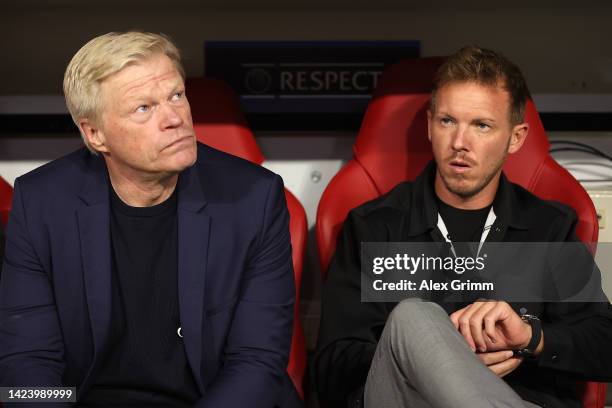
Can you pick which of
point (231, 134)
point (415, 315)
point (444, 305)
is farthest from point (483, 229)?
point (231, 134)

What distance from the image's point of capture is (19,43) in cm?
239

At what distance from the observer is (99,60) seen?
4.93ft

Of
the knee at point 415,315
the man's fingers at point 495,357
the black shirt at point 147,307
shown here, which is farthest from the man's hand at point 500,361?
the black shirt at point 147,307

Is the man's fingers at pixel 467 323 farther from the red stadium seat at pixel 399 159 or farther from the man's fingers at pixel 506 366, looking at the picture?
the red stadium seat at pixel 399 159

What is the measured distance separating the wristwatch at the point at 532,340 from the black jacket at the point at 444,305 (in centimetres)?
2

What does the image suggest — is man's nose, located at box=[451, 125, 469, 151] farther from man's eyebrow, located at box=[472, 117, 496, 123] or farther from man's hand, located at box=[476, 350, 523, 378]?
man's hand, located at box=[476, 350, 523, 378]

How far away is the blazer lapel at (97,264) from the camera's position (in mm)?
1571

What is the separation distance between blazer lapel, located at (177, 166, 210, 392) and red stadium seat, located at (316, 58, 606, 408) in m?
0.39

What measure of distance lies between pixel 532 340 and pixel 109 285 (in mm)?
739

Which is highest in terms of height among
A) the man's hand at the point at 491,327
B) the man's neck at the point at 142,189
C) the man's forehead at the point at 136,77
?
the man's forehead at the point at 136,77

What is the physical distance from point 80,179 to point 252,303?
0.38 m

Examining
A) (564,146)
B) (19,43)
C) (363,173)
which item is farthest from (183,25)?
(564,146)

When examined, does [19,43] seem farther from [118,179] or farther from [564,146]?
[564,146]

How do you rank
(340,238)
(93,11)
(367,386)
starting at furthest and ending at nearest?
(93,11), (340,238), (367,386)
